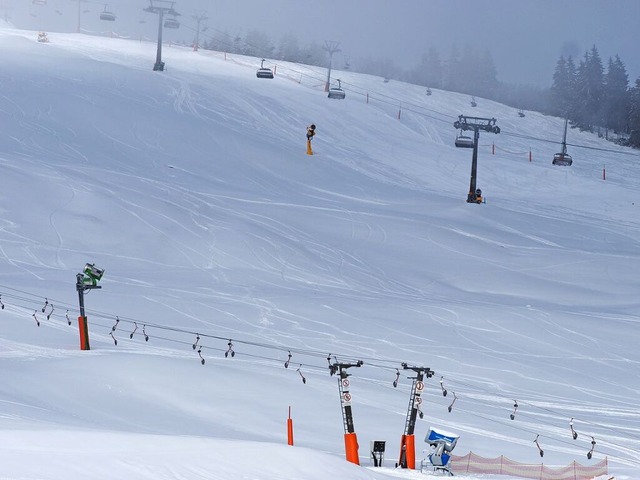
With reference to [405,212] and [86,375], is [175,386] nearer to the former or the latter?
[86,375]

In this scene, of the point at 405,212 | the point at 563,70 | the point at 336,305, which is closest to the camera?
the point at 336,305

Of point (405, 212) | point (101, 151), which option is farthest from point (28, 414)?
point (101, 151)

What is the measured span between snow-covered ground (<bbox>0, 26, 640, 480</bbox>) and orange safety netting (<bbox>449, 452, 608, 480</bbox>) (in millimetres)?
909

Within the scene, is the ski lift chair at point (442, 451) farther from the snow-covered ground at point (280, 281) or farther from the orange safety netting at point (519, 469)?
Answer: the orange safety netting at point (519, 469)

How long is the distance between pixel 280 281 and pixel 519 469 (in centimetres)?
1426

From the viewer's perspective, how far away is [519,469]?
12703mm

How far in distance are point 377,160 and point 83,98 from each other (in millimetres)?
13416

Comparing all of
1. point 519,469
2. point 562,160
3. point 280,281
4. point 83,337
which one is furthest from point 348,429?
point 562,160

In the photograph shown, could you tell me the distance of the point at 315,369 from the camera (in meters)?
18.3

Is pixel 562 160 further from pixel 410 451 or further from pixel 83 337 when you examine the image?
pixel 410 451

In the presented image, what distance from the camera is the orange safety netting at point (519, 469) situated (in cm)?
1249

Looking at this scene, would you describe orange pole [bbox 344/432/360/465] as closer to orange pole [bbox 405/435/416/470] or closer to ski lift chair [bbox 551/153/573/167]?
orange pole [bbox 405/435/416/470]

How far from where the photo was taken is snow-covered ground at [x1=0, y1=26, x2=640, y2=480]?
563 inches

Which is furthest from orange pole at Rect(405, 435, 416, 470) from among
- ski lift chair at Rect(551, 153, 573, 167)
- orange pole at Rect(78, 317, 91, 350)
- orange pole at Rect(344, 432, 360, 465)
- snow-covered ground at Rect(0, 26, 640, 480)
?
ski lift chair at Rect(551, 153, 573, 167)
